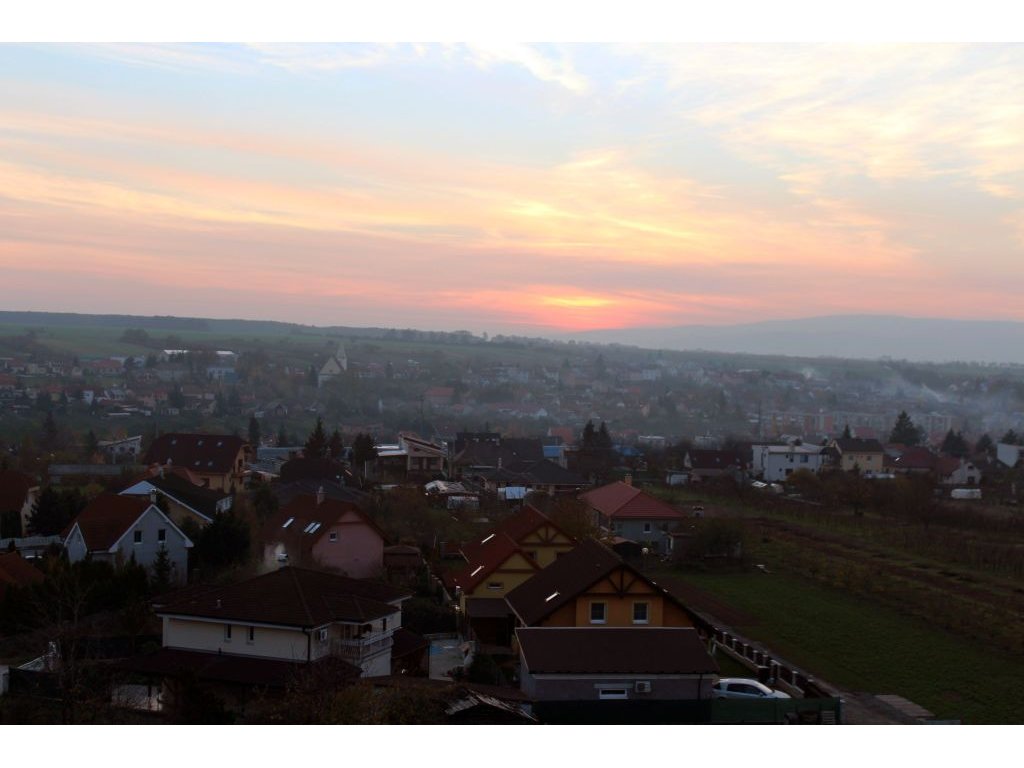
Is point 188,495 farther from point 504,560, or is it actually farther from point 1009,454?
point 1009,454

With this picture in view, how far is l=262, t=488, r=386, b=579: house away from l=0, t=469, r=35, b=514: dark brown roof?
23.8 ft

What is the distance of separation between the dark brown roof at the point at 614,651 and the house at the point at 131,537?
319 inches

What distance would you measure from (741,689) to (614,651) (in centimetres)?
184

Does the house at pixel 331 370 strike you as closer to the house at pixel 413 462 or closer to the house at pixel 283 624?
the house at pixel 413 462

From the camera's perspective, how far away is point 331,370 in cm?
9206

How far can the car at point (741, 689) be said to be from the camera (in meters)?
12.9

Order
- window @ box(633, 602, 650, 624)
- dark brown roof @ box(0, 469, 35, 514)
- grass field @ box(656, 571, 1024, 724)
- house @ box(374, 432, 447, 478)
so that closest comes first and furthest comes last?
grass field @ box(656, 571, 1024, 724)
window @ box(633, 602, 650, 624)
dark brown roof @ box(0, 469, 35, 514)
house @ box(374, 432, 447, 478)

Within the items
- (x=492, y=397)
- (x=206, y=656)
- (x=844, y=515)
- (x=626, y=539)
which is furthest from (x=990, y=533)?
(x=492, y=397)

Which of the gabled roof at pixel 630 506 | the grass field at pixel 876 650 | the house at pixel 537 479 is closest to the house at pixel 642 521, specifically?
the gabled roof at pixel 630 506

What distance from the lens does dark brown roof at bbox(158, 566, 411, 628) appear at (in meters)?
12.5

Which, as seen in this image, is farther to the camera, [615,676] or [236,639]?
[236,639]

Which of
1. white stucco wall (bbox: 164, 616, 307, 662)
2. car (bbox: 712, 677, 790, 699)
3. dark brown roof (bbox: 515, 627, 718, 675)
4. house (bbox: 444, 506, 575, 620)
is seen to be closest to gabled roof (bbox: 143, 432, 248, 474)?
house (bbox: 444, 506, 575, 620)

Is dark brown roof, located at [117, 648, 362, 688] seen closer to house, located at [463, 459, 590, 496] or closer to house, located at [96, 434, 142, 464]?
house, located at [463, 459, 590, 496]

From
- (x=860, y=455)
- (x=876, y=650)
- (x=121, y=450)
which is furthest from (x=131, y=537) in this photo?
(x=860, y=455)
